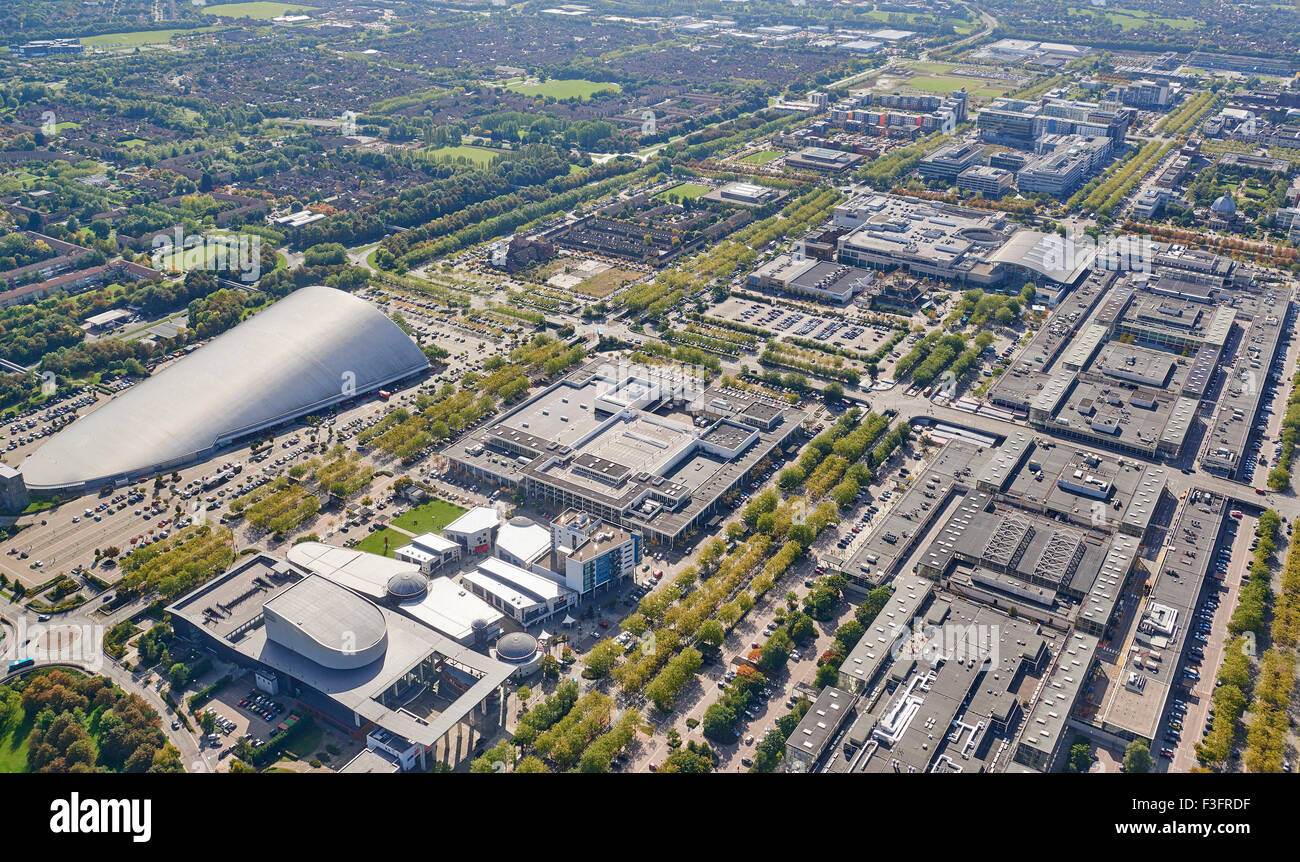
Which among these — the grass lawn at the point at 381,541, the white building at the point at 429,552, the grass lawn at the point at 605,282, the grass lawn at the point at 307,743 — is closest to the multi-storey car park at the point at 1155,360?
the grass lawn at the point at 605,282

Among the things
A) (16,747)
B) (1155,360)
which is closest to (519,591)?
(16,747)

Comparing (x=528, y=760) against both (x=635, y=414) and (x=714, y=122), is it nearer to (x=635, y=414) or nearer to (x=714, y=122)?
(x=635, y=414)

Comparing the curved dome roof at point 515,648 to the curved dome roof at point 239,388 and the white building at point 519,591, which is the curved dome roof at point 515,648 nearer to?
the white building at point 519,591

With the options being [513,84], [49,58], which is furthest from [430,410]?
[49,58]

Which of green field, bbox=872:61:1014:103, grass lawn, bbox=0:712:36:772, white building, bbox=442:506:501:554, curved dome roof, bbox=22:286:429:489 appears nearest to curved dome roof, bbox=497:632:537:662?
white building, bbox=442:506:501:554

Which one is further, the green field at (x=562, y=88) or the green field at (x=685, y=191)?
the green field at (x=562, y=88)

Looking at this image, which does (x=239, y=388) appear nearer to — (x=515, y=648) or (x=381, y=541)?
(x=381, y=541)
